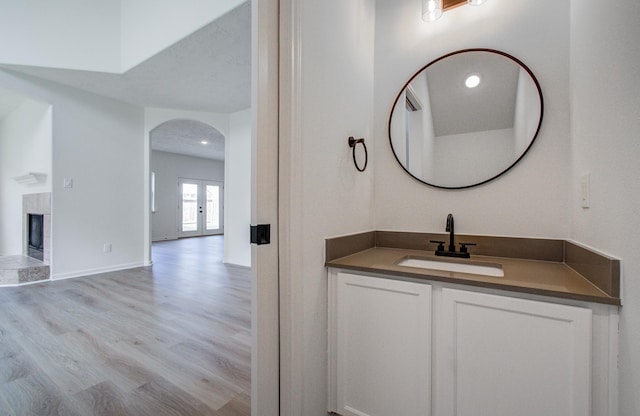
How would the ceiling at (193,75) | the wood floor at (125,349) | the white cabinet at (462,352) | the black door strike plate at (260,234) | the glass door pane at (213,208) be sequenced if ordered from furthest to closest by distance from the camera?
the glass door pane at (213,208) → the ceiling at (193,75) → the wood floor at (125,349) → the black door strike plate at (260,234) → the white cabinet at (462,352)

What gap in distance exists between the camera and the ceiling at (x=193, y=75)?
100 inches

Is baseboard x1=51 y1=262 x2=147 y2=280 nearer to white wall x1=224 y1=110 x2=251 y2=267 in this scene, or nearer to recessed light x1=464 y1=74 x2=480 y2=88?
white wall x1=224 y1=110 x2=251 y2=267

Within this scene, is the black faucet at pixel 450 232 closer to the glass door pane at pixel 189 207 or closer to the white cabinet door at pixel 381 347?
the white cabinet door at pixel 381 347

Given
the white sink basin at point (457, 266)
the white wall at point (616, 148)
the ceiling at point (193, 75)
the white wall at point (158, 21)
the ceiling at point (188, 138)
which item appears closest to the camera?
the white wall at point (616, 148)

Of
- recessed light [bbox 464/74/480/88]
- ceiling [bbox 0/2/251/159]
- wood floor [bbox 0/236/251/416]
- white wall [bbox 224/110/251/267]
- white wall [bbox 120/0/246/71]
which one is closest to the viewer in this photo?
wood floor [bbox 0/236/251/416]

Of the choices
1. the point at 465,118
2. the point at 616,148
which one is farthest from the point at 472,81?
the point at 616,148

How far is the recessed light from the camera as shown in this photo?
153 cm

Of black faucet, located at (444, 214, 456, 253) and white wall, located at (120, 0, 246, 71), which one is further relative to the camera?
white wall, located at (120, 0, 246, 71)

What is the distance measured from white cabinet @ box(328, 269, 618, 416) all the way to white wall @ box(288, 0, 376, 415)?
118 mm

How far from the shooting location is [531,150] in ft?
4.60

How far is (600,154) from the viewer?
933 millimetres

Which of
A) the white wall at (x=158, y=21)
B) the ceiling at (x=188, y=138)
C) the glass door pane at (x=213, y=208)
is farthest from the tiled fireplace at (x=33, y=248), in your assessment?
the glass door pane at (x=213, y=208)

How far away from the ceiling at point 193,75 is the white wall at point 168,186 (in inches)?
174

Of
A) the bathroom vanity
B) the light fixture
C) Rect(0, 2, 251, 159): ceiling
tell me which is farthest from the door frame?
Rect(0, 2, 251, 159): ceiling
